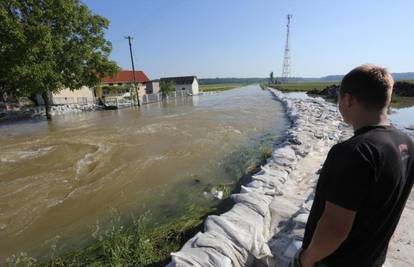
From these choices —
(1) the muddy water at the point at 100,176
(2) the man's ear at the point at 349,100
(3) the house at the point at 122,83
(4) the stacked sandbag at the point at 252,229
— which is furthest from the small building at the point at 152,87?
(2) the man's ear at the point at 349,100

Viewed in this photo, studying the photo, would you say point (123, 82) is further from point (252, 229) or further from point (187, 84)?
point (252, 229)

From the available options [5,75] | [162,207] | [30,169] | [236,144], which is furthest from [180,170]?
[5,75]

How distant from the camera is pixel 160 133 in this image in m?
10.6

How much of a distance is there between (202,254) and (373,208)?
1488mm

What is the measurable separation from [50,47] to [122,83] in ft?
73.1

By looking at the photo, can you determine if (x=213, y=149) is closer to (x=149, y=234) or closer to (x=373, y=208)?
(x=149, y=234)

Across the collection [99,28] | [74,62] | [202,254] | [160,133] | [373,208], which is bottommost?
[160,133]

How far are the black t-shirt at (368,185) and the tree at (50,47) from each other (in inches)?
618

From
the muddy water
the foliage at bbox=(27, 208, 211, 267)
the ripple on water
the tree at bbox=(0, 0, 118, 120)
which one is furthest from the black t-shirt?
the tree at bbox=(0, 0, 118, 120)

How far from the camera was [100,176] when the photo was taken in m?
5.84

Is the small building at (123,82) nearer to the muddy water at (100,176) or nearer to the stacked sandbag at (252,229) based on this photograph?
the muddy water at (100,176)

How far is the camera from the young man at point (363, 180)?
1022 millimetres

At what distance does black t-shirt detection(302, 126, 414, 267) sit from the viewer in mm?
1016

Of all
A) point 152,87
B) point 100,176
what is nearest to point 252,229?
point 100,176
